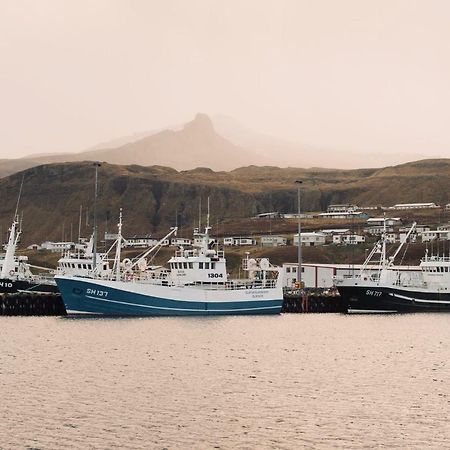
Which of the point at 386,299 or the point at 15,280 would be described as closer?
→ the point at 386,299

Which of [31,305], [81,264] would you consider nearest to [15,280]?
[81,264]

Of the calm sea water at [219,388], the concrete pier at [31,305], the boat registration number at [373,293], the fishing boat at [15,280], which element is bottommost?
the calm sea water at [219,388]

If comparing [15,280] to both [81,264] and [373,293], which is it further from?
[373,293]

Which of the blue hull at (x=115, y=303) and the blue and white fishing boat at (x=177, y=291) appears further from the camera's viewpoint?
the blue and white fishing boat at (x=177, y=291)

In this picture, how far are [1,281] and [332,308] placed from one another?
44431mm

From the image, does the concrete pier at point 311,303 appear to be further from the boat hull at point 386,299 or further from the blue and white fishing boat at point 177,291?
the blue and white fishing boat at point 177,291

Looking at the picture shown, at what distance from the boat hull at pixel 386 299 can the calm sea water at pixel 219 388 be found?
29.0 m

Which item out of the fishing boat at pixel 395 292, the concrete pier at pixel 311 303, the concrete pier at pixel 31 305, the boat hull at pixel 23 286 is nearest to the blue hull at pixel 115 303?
the concrete pier at pixel 31 305

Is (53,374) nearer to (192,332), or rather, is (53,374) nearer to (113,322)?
(192,332)

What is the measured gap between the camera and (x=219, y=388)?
54.7 m

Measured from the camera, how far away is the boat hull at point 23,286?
124312mm

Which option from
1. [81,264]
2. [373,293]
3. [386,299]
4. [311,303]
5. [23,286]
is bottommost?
[311,303]

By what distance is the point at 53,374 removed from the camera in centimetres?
5872

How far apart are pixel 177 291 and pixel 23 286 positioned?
98.4ft
